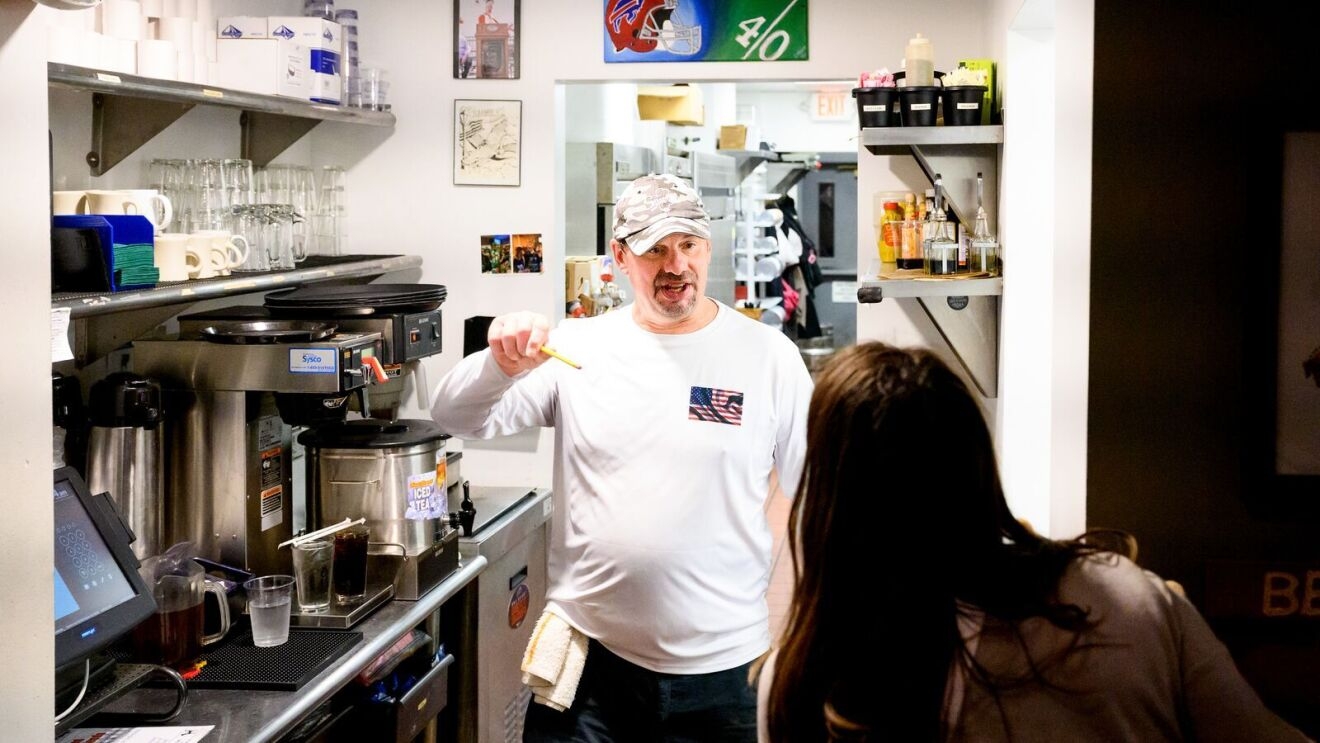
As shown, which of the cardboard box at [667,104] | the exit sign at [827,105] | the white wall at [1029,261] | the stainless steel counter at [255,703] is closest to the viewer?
the stainless steel counter at [255,703]

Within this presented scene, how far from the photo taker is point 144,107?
3355 mm

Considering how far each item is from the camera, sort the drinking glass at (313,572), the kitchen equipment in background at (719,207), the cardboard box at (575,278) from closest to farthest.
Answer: the drinking glass at (313,572)
the cardboard box at (575,278)
the kitchen equipment in background at (719,207)

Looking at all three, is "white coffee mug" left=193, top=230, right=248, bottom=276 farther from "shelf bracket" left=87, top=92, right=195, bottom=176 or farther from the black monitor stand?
the black monitor stand

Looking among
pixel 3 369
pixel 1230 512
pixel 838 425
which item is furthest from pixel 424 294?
pixel 838 425

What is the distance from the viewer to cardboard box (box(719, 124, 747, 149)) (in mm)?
9297

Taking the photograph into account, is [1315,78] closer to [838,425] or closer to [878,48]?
[838,425]

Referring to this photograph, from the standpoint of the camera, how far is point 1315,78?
84.4 inches

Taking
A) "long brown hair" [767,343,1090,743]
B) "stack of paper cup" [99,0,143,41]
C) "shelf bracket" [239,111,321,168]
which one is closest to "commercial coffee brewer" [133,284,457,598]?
"stack of paper cup" [99,0,143,41]

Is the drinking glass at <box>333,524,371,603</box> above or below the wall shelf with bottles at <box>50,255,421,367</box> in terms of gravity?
below

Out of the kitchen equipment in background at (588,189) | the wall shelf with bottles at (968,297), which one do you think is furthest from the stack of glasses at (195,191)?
the kitchen equipment in background at (588,189)

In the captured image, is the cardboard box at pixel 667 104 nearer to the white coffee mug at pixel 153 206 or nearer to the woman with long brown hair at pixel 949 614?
the white coffee mug at pixel 153 206

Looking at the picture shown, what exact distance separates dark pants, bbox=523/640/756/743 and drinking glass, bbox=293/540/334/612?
0.74 meters

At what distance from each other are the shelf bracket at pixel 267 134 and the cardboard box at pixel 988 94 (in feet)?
6.86

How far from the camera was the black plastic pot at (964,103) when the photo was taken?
141 inches
